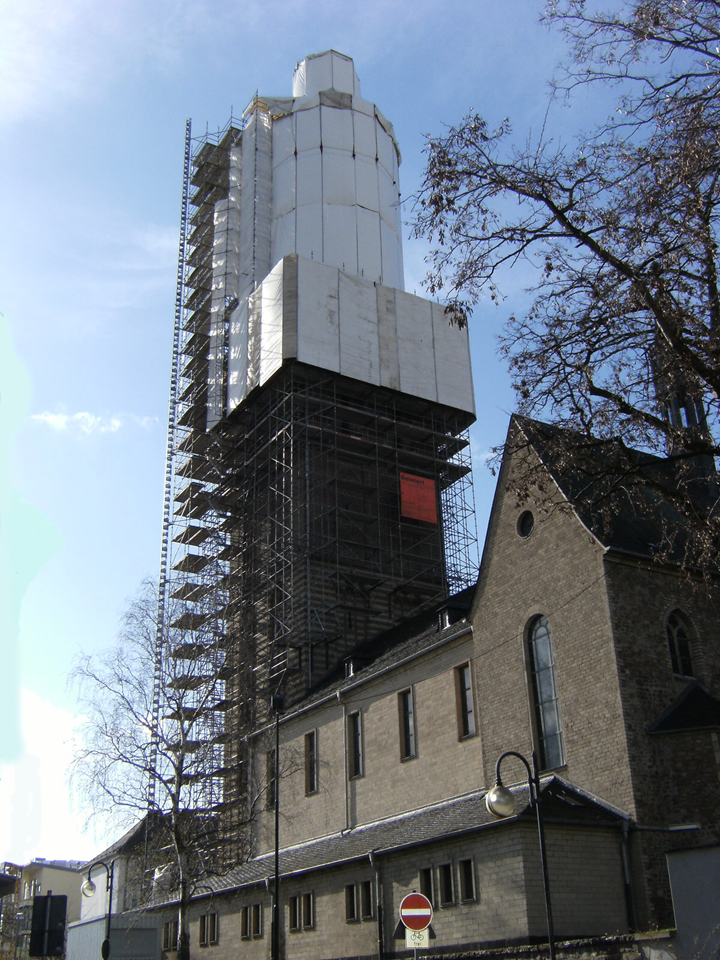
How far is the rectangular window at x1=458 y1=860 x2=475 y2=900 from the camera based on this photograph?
77.7 ft

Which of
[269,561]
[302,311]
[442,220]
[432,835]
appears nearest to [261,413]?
[302,311]

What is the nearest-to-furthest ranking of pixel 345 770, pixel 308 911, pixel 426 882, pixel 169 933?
1. pixel 426 882
2. pixel 308 911
3. pixel 345 770
4. pixel 169 933

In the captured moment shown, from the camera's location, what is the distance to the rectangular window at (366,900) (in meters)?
27.5

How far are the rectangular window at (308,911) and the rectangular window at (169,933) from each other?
11.1 metres

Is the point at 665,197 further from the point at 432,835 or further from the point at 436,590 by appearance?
the point at 436,590

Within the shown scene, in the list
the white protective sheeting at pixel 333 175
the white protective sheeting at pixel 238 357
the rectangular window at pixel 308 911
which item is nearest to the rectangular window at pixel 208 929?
the rectangular window at pixel 308 911

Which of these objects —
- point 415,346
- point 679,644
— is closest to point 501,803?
point 679,644

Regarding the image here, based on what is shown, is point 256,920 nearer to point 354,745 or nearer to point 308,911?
point 308,911

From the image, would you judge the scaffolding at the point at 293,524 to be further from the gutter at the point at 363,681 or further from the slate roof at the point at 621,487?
the slate roof at the point at 621,487

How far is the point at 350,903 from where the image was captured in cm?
2847

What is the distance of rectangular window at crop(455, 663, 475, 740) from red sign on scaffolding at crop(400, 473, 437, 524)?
20727 mm

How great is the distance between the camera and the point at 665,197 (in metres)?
14.8

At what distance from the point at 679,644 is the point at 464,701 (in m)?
6.84

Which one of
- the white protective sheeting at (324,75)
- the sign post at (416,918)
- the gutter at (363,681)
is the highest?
the white protective sheeting at (324,75)
